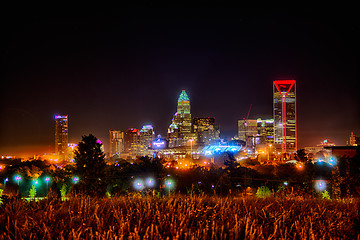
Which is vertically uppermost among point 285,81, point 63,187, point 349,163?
point 285,81

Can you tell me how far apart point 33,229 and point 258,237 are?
3211 millimetres

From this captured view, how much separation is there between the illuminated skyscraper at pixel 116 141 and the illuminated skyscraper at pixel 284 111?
90735 millimetres

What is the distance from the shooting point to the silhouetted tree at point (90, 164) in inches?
864

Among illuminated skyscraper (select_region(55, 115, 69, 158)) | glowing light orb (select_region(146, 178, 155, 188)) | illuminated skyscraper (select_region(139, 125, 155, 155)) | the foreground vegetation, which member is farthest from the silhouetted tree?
illuminated skyscraper (select_region(139, 125, 155, 155))

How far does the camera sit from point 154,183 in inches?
1075

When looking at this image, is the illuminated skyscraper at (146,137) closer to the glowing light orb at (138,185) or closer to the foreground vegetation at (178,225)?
the glowing light orb at (138,185)

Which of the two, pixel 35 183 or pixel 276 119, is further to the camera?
pixel 276 119

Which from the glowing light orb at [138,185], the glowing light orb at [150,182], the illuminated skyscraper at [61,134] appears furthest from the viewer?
the illuminated skyscraper at [61,134]

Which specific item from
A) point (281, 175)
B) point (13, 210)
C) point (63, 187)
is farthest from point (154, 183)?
point (13, 210)

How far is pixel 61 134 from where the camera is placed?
151m

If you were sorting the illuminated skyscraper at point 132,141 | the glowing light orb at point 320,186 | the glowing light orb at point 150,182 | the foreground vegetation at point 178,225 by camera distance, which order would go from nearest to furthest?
the foreground vegetation at point 178,225 → the glowing light orb at point 320,186 → the glowing light orb at point 150,182 → the illuminated skyscraper at point 132,141

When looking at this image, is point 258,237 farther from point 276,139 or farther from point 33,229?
point 276,139

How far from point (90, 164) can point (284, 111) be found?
525ft

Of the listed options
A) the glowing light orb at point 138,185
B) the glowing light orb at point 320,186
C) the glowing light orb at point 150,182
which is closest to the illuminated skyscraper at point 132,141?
the glowing light orb at point 150,182
